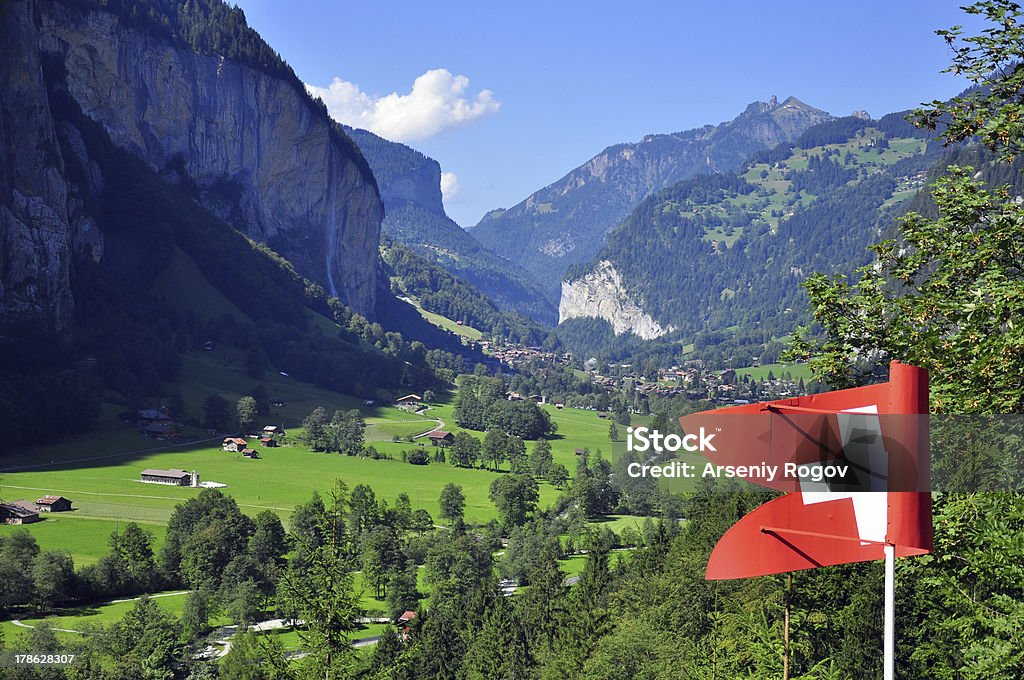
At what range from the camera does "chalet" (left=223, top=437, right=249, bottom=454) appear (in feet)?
366

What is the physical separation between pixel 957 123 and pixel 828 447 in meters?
6.84

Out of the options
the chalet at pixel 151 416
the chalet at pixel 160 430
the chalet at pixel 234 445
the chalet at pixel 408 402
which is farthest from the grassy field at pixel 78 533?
the chalet at pixel 408 402

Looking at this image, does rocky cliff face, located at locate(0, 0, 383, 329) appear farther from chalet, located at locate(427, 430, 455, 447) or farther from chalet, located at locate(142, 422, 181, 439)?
chalet, located at locate(427, 430, 455, 447)

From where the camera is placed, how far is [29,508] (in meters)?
74.9

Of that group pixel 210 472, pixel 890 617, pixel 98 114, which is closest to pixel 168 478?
pixel 210 472

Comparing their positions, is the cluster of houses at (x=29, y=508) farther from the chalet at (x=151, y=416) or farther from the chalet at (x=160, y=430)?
the chalet at (x=151, y=416)

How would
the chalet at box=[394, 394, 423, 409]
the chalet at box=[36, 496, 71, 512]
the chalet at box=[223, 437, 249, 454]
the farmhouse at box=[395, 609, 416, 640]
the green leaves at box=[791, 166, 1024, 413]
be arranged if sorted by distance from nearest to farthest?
1. the green leaves at box=[791, 166, 1024, 413]
2. the farmhouse at box=[395, 609, 416, 640]
3. the chalet at box=[36, 496, 71, 512]
4. the chalet at box=[223, 437, 249, 454]
5. the chalet at box=[394, 394, 423, 409]

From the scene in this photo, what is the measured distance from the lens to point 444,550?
69812 millimetres

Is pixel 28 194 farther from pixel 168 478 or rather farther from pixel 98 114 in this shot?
pixel 168 478

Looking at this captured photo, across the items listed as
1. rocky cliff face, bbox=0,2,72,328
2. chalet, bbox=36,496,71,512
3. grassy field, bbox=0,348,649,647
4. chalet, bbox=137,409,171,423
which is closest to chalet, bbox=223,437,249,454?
grassy field, bbox=0,348,649,647

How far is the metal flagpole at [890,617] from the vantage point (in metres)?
5.12

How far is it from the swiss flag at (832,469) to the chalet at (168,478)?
94014mm

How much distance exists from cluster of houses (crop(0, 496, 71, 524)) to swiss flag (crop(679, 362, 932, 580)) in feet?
261

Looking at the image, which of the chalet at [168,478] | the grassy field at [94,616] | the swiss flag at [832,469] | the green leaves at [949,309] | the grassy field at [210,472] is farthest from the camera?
the chalet at [168,478]
